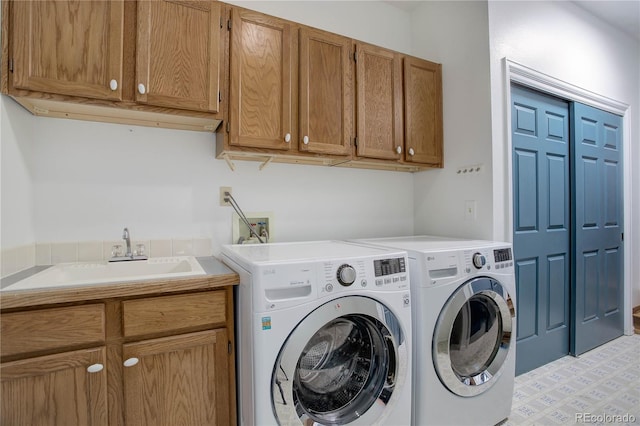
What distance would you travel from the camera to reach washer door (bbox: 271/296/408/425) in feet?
4.13

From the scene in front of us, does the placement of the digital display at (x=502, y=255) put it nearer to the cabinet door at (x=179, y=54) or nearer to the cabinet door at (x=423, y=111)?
the cabinet door at (x=423, y=111)

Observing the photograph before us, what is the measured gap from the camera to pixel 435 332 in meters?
1.46

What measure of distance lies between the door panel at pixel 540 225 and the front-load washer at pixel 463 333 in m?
0.52

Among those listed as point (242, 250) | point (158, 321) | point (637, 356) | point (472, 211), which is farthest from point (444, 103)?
point (637, 356)

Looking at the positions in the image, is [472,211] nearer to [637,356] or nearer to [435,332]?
[435,332]

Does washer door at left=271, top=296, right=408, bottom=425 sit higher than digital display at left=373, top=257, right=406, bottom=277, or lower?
lower

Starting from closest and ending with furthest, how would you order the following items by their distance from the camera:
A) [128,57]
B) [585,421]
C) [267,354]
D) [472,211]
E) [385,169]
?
[267,354]
[128,57]
[585,421]
[472,211]
[385,169]

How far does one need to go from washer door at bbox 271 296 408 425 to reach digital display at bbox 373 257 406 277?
0.41ft

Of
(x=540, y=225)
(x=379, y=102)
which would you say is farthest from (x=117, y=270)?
(x=540, y=225)

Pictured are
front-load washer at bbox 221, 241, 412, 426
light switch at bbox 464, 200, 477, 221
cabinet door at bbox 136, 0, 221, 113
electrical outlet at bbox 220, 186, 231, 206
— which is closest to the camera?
front-load washer at bbox 221, 241, 412, 426

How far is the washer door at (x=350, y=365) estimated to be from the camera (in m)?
1.26

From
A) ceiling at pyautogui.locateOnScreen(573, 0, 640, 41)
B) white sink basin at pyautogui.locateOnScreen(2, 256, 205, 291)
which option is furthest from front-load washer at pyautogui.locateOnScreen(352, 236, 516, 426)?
ceiling at pyautogui.locateOnScreen(573, 0, 640, 41)

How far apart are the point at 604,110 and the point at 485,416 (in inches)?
104

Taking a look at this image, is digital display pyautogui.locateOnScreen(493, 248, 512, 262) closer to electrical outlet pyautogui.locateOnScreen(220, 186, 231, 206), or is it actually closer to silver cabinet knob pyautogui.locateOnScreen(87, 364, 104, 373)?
electrical outlet pyautogui.locateOnScreen(220, 186, 231, 206)
